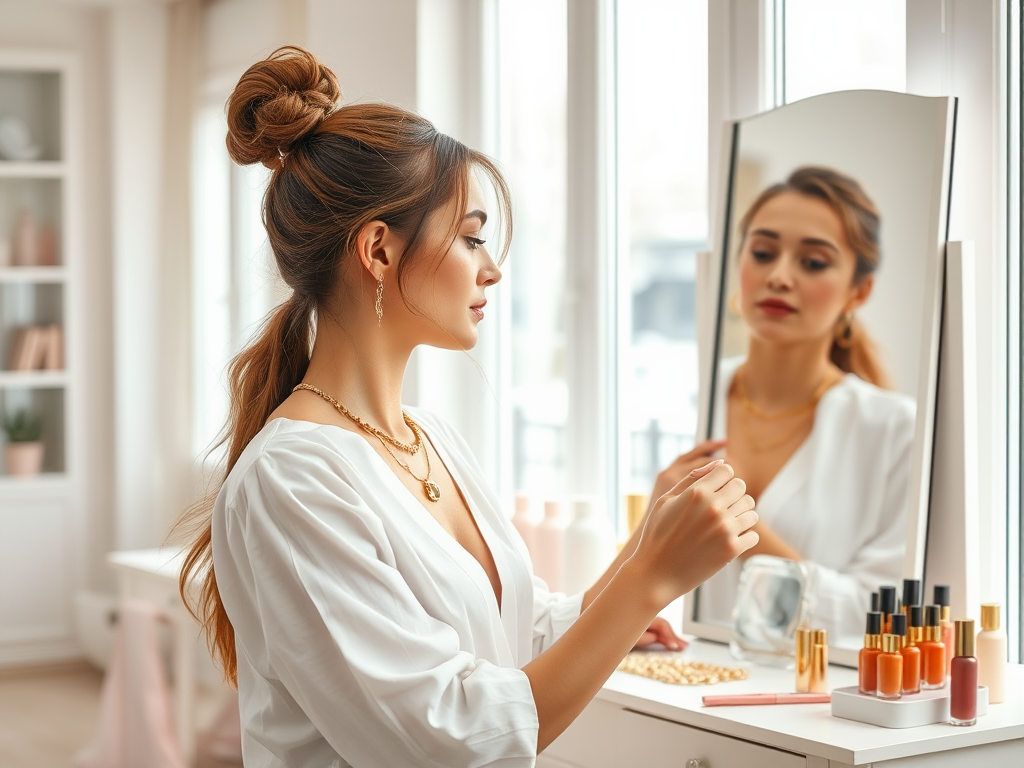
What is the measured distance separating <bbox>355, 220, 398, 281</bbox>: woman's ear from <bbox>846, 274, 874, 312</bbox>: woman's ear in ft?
3.17

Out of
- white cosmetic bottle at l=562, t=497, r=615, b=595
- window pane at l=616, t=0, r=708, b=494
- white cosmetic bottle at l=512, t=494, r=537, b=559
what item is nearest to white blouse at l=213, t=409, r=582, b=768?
white cosmetic bottle at l=562, t=497, r=615, b=595

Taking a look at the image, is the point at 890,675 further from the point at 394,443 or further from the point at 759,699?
the point at 394,443

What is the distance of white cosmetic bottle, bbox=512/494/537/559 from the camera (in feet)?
9.12

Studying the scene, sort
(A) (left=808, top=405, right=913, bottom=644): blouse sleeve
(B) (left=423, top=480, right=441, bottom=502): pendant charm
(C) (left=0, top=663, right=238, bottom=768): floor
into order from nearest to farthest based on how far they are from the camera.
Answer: (B) (left=423, top=480, right=441, bottom=502): pendant charm
(A) (left=808, top=405, right=913, bottom=644): blouse sleeve
(C) (left=0, top=663, right=238, bottom=768): floor

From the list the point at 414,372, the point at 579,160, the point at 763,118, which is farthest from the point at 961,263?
the point at 414,372

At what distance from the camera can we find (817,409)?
221cm

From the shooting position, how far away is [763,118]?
7.72 ft

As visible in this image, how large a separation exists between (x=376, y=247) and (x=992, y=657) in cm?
115

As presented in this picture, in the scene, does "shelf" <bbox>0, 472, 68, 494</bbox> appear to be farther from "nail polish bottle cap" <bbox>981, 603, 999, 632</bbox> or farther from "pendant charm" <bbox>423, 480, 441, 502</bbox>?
"nail polish bottle cap" <bbox>981, 603, 999, 632</bbox>

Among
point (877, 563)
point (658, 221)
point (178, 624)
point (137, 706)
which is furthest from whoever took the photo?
point (137, 706)

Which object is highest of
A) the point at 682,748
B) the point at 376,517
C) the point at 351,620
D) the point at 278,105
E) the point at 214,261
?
the point at 214,261

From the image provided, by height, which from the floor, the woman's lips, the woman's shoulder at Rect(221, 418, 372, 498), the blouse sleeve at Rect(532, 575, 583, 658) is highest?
the woman's lips

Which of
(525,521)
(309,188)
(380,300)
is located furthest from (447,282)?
(525,521)

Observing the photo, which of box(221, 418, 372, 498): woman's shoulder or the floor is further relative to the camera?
the floor
